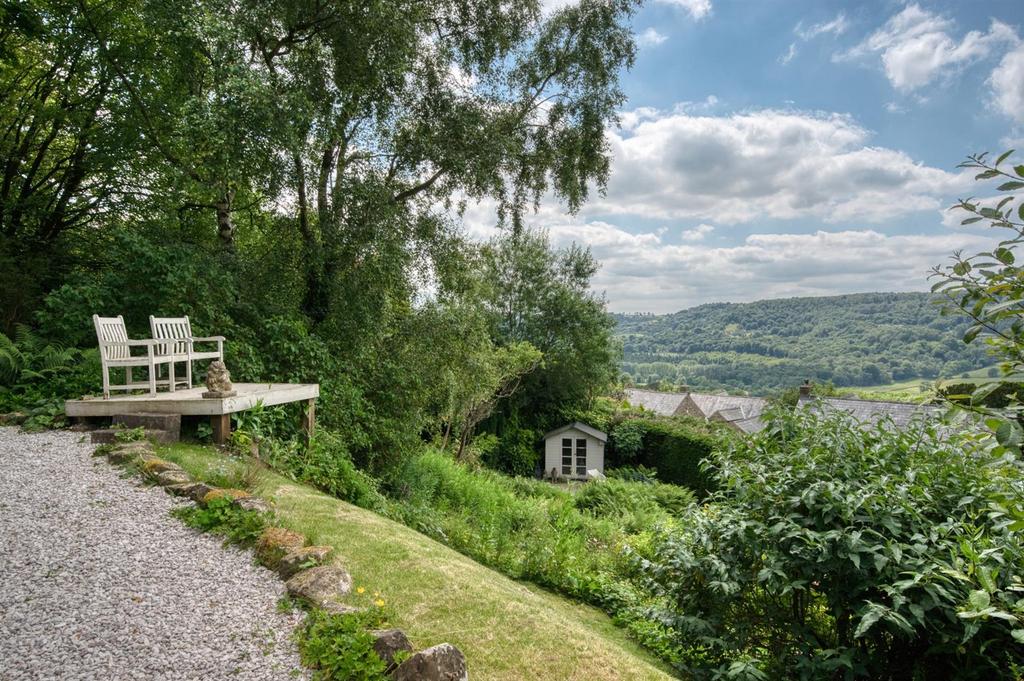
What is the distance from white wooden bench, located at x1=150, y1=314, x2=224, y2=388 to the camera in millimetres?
6715

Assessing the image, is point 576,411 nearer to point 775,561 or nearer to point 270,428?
point 270,428

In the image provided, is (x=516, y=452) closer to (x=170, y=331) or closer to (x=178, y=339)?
A: (x=170, y=331)

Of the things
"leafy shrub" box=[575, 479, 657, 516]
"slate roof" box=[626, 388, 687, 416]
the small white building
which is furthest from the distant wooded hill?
"leafy shrub" box=[575, 479, 657, 516]

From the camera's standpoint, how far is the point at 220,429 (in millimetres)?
6266

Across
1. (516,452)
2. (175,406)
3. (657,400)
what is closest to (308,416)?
(175,406)

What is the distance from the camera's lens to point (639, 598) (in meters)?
6.00

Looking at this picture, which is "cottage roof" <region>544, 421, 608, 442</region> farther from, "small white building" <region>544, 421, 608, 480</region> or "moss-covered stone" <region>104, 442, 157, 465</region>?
"moss-covered stone" <region>104, 442, 157, 465</region>

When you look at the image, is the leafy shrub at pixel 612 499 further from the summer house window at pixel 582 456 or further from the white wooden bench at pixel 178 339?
the white wooden bench at pixel 178 339

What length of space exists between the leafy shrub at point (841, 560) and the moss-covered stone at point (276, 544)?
250 cm

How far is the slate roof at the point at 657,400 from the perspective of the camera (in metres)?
30.7

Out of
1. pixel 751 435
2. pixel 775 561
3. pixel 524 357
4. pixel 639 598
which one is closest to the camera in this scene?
pixel 775 561

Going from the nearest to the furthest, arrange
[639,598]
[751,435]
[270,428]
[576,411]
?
[751,435], [639,598], [270,428], [576,411]

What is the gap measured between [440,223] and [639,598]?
7114 millimetres

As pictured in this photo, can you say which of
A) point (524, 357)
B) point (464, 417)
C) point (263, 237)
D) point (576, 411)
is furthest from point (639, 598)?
point (576, 411)
